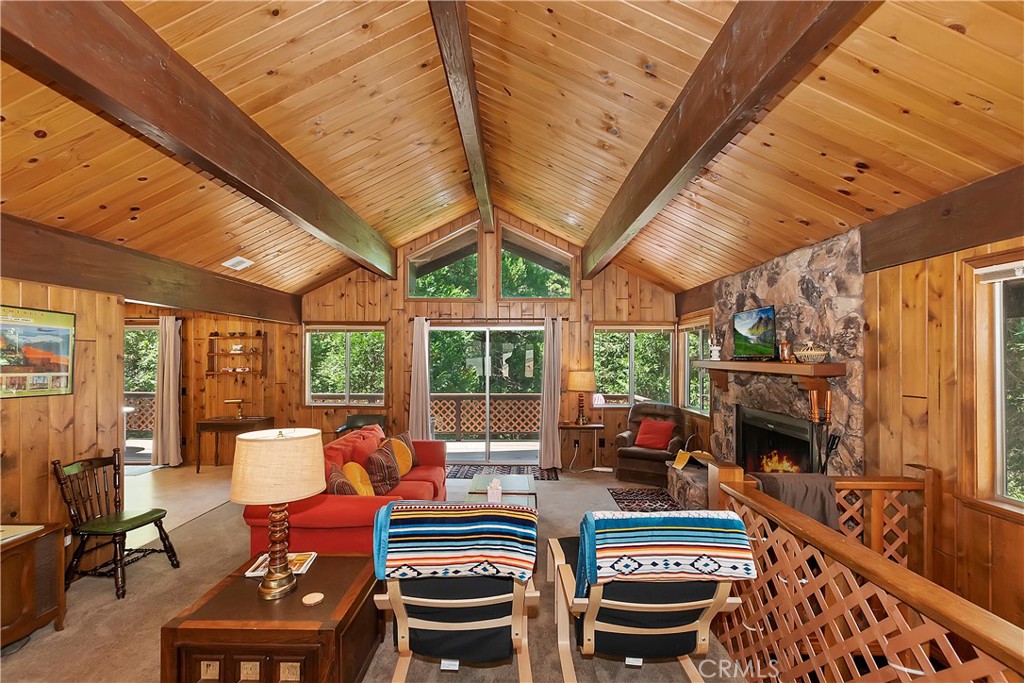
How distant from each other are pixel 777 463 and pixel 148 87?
16.9 feet

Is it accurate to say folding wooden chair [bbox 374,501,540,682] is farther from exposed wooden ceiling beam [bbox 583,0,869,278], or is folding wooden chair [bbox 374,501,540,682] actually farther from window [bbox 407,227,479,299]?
window [bbox 407,227,479,299]

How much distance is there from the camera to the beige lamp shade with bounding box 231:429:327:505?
2.03 metres

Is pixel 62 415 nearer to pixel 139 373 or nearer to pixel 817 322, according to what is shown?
pixel 139 373

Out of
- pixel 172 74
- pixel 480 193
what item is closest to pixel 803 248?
pixel 480 193

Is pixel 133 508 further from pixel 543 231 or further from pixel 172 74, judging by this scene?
pixel 543 231

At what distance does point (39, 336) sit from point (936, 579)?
19.2 feet

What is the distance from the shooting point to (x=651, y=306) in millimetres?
7102

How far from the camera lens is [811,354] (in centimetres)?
372

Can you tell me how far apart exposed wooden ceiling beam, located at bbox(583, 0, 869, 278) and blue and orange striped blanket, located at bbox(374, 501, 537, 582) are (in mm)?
1888

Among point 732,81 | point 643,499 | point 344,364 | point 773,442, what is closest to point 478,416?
point 344,364

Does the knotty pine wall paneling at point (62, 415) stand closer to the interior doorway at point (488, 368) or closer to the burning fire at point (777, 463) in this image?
the interior doorway at point (488, 368)

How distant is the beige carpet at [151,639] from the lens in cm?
246

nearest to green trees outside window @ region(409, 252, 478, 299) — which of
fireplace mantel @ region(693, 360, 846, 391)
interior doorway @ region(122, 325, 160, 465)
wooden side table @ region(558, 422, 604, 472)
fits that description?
wooden side table @ region(558, 422, 604, 472)

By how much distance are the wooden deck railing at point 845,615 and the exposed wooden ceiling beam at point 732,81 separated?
1725 mm
